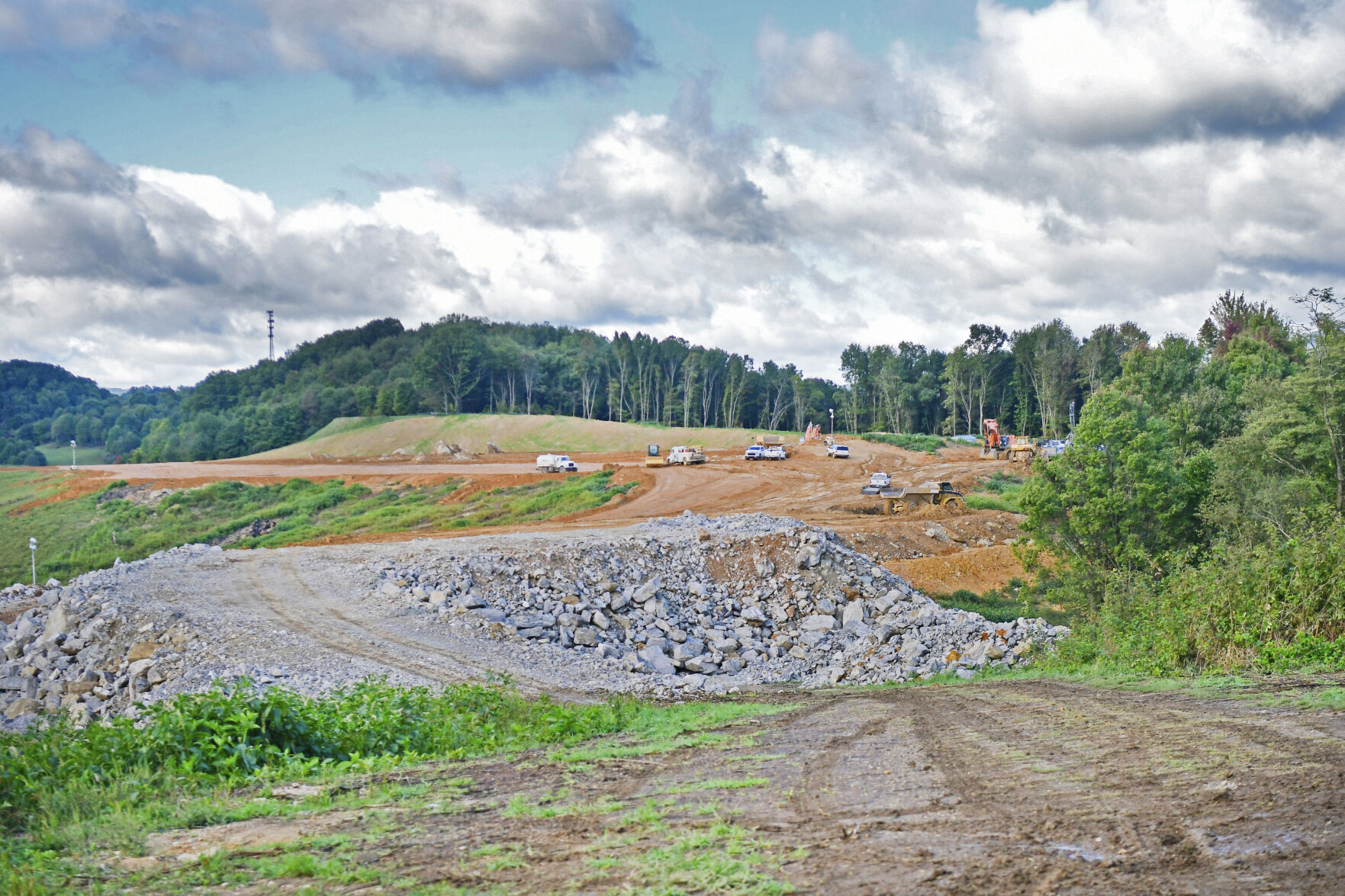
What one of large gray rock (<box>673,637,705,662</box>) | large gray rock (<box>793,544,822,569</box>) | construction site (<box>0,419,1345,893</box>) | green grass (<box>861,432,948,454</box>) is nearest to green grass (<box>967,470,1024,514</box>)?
construction site (<box>0,419,1345,893</box>)

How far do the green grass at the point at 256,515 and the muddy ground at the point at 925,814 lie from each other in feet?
130

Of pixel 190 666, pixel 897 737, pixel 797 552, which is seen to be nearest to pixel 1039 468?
pixel 797 552

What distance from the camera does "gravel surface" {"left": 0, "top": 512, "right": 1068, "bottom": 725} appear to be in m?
18.0

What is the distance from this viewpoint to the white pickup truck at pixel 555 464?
211 ft

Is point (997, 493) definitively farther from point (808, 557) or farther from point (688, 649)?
point (688, 649)

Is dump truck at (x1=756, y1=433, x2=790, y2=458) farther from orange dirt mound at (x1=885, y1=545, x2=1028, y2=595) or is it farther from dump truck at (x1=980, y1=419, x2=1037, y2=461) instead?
orange dirt mound at (x1=885, y1=545, x2=1028, y2=595)

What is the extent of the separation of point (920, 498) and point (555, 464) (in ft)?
91.8

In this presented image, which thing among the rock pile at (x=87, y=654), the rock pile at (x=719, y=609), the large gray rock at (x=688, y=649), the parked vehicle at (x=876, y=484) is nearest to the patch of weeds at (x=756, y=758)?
the rock pile at (x=719, y=609)

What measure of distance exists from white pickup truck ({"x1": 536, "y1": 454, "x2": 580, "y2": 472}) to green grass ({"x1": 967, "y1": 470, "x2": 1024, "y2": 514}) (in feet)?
94.2

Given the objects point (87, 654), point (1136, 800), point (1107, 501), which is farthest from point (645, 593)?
point (1136, 800)

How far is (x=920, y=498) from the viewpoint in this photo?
49.0 meters

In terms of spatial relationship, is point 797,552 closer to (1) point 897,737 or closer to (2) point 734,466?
(1) point 897,737

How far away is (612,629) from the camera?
2297 centimetres

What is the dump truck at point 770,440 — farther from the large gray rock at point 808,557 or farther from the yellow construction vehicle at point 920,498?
the large gray rock at point 808,557
